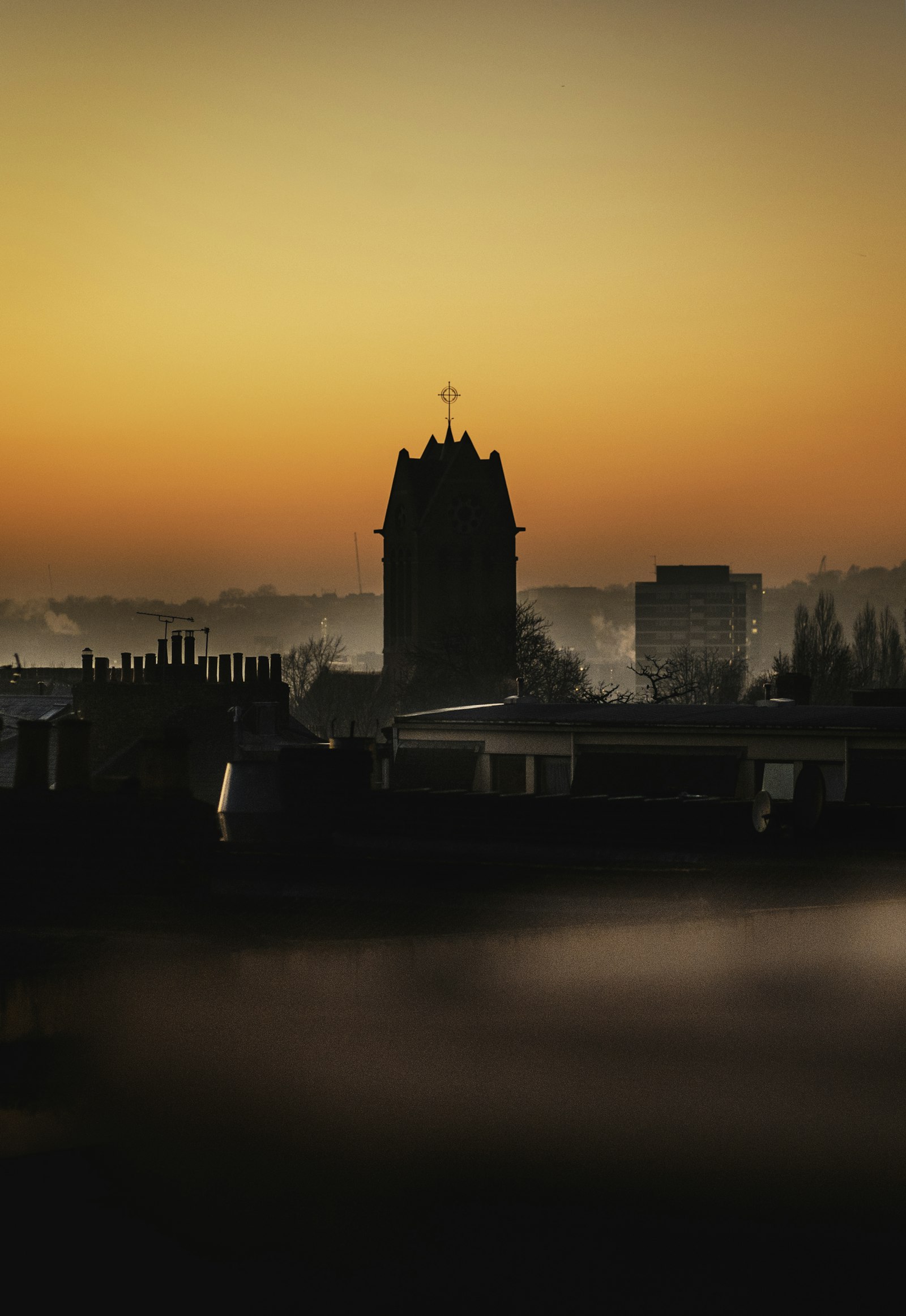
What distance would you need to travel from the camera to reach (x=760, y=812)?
20.0 m

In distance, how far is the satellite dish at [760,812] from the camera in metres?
19.8

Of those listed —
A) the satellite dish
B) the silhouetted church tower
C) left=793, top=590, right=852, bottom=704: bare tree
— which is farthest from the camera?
the silhouetted church tower

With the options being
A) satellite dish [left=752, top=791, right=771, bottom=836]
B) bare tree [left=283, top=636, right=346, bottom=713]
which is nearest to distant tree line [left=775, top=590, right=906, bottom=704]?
bare tree [left=283, top=636, right=346, bottom=713]

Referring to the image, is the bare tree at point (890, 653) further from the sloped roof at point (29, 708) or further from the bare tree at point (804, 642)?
the sloped roof at point (29, 708)

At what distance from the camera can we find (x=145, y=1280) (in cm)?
516

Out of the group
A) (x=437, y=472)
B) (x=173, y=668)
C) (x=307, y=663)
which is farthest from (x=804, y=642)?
(x=173, y=668)

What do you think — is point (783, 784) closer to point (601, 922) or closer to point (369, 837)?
point (369, 837)

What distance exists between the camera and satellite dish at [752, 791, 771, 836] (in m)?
19.8

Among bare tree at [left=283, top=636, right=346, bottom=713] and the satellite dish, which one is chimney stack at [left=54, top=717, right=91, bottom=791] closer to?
the satellite dish

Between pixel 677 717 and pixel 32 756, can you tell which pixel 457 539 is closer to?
pixel 677 717

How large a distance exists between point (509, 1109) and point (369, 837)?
9.91m

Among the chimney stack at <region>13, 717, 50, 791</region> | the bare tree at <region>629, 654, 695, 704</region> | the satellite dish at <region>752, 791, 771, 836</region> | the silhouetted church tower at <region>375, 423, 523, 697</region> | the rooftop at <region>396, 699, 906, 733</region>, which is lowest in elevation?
the satellite dish at <region>752, 791, 771, 836</region>

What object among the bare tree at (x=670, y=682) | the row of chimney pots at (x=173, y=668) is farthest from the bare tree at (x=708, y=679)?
the row of chimney pots at (x=173, y=668)

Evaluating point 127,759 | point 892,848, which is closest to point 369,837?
point 892,848
